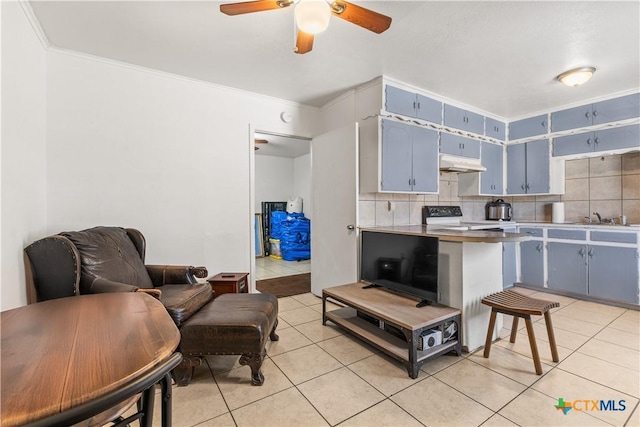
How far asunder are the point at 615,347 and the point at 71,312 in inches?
148

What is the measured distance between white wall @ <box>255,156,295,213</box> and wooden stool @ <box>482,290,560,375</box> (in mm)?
5544

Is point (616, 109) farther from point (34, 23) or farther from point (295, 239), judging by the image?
point (34, 23)

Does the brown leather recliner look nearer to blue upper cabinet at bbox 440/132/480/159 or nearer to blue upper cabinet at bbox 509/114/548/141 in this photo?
blue upper cabinet at bbox 440/132/480/159

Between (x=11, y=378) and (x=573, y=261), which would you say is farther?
(x=573, y=261)

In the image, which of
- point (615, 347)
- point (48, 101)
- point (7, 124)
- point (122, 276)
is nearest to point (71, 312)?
point (122, 276)

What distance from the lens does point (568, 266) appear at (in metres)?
3.68

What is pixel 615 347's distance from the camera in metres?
2.34

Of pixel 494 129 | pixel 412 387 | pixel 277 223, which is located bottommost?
pixel 412 387

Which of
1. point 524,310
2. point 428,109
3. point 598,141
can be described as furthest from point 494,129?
point 524,310

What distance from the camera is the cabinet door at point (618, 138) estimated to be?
131 inches

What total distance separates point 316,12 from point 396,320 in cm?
204

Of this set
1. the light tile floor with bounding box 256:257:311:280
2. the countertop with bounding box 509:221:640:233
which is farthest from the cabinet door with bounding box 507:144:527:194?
the light tile floor with bounding box 256:257:311:280

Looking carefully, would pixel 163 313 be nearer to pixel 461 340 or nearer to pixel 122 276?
pixel 122 276

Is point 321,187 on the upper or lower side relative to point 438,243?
upper
